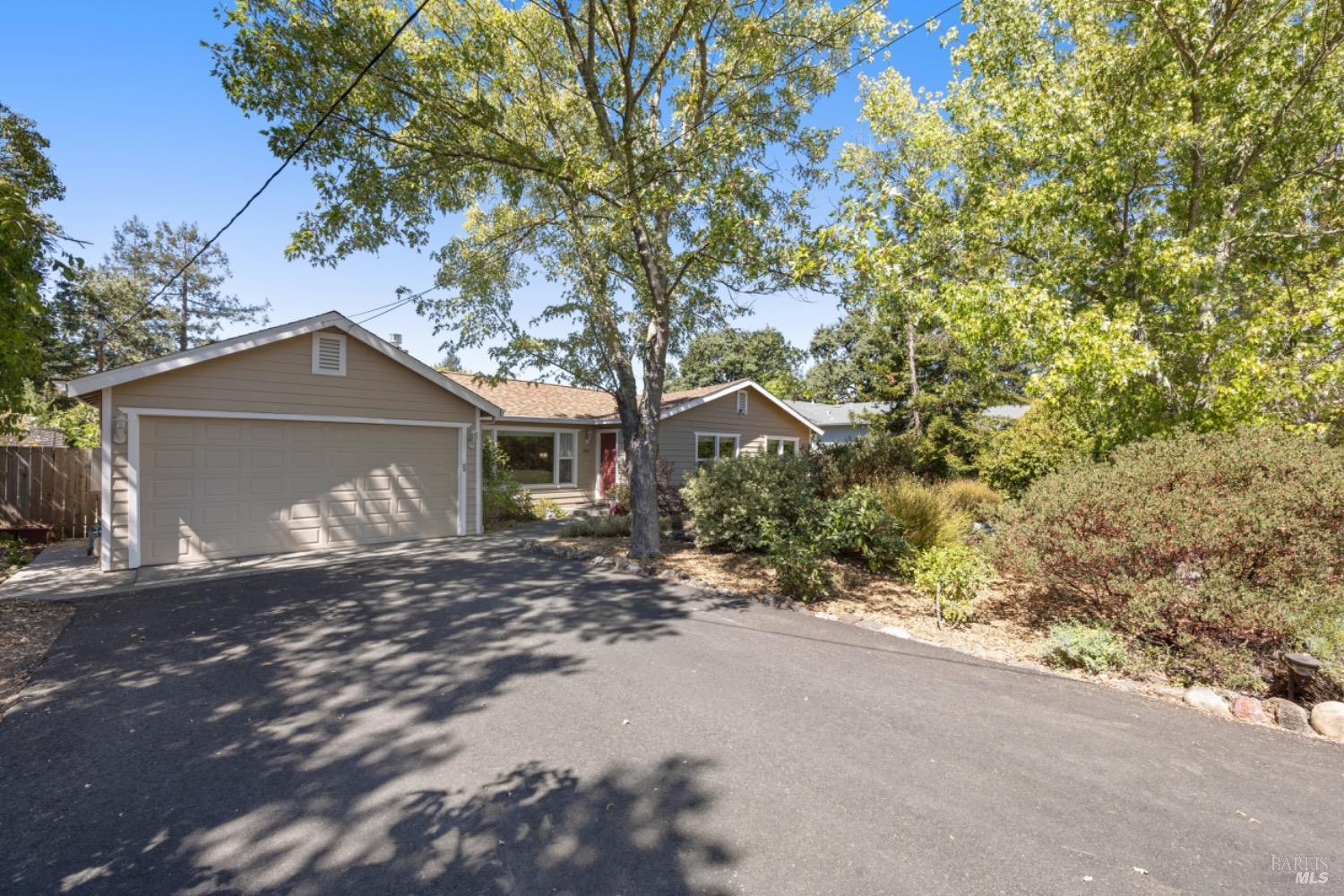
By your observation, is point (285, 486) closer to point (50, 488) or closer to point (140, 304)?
point (50, 488)

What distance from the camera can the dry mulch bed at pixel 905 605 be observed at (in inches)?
236

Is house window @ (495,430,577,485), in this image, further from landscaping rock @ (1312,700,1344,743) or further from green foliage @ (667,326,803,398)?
green foliage @ (667,326,803,398)

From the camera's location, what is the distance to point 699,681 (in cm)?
471

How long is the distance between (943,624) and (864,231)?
4.72m

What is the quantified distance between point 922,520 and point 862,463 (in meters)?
2.52

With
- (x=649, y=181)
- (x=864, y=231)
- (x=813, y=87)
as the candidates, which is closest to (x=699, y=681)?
(x=864, y=231)

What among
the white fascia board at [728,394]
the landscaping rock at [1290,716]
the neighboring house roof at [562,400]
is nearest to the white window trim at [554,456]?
the neighboring house roof at [562,400]

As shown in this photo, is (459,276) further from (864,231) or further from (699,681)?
(699,681)

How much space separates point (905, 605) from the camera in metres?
7.26

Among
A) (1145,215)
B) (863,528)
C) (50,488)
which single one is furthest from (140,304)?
(1145,215)

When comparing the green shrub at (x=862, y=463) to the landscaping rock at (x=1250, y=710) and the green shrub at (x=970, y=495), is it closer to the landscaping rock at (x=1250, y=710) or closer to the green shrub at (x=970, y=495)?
the green shrub at (x=970, y=495)

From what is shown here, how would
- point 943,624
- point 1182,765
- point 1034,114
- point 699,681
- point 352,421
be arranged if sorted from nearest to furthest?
point 1182,765 → point 699,681 → point 943,624 → point 1034,114 → point 352,421

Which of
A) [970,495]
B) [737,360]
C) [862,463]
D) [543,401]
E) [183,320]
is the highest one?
[183,320]

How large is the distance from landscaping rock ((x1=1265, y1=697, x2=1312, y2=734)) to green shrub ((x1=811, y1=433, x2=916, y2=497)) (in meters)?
5.72
